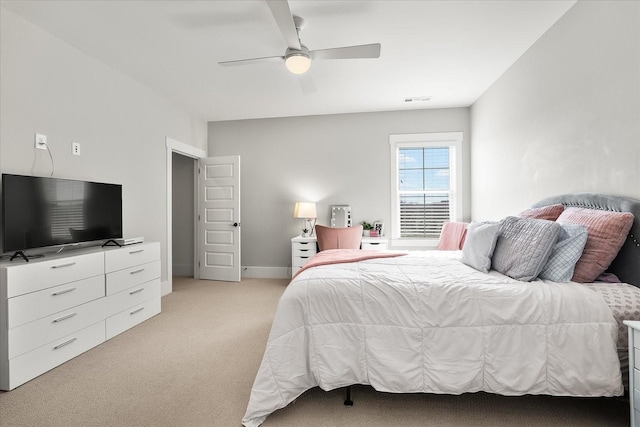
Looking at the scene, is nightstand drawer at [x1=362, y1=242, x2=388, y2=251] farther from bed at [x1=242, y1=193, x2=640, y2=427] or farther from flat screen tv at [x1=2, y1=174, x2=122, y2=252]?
flat screen tv at [x1=2, y1=174, x2=122, y2=252]

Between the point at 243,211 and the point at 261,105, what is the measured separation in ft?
5.83

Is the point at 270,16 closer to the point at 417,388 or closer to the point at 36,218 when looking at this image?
the point at 36,218

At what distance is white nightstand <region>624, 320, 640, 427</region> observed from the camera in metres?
1.40

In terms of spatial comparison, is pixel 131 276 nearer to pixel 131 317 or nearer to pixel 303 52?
pixel 131 317

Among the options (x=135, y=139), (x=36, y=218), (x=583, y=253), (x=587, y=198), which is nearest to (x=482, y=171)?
(x=587, y=198)

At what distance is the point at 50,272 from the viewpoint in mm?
2270

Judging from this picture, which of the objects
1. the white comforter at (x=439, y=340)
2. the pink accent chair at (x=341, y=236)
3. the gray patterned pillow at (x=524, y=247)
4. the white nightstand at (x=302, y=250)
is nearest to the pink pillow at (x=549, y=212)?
the gray patterned pillow at (x=524, y=247)

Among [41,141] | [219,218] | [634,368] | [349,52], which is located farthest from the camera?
[219,218]

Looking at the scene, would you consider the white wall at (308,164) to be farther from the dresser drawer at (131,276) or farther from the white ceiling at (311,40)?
the dresser drawer at (131,276)

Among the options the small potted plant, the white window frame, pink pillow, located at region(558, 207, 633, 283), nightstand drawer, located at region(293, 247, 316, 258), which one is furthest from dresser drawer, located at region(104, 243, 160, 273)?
pink pillow, located at region(558, 207, 633, 283)

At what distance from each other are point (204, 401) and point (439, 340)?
56.1 inches

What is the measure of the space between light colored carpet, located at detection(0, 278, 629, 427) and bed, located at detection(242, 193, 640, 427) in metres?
0.18

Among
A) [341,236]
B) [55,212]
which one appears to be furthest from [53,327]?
[341,236]

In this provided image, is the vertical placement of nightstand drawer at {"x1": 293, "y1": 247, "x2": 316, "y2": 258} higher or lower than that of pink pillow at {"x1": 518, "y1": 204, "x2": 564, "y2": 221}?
lower
